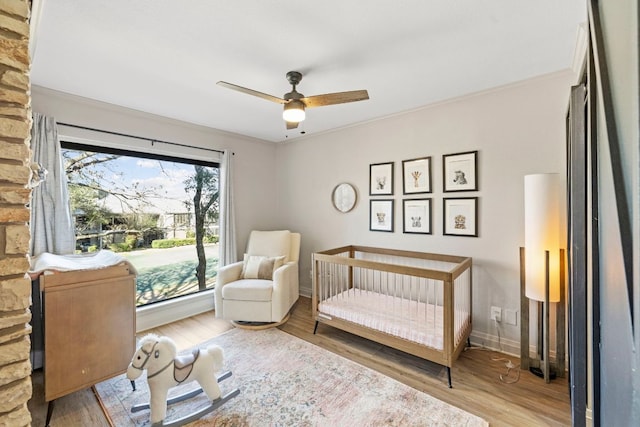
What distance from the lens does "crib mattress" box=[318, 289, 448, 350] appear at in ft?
7.32

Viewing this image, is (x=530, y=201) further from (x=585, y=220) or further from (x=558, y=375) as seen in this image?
(x=558, y=375)

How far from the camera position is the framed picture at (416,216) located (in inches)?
115

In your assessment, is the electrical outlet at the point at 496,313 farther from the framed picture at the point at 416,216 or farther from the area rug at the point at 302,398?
the area rug at the point at 302,398

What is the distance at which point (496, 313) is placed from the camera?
2.52 meters

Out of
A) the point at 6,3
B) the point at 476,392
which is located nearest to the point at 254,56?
A: the point at 6,3

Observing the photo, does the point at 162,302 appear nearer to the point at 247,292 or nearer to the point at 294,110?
the point at 247,292

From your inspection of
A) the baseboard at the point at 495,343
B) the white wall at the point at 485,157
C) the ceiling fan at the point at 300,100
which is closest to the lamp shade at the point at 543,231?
the white wall at the point at 485,157

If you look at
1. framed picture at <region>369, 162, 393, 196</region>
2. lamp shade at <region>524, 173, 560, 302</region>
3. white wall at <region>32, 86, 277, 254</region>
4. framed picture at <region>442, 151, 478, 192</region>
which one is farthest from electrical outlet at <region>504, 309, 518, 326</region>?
white wall at <region>32, 86, 277, 254</region>

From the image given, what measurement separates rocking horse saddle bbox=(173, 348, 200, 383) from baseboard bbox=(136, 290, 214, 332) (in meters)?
1.65

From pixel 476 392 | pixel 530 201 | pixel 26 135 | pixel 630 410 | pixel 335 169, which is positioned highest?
pixel 335 169

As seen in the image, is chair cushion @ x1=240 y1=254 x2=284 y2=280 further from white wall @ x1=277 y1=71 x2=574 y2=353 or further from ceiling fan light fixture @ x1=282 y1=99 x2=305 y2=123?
ceiling fan light fixture @ x1=282 y1=99 x2=305 y2=123

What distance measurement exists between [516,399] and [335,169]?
285 centimetres

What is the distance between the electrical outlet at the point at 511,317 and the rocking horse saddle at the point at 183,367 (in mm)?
2552

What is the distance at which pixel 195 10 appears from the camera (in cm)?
152
